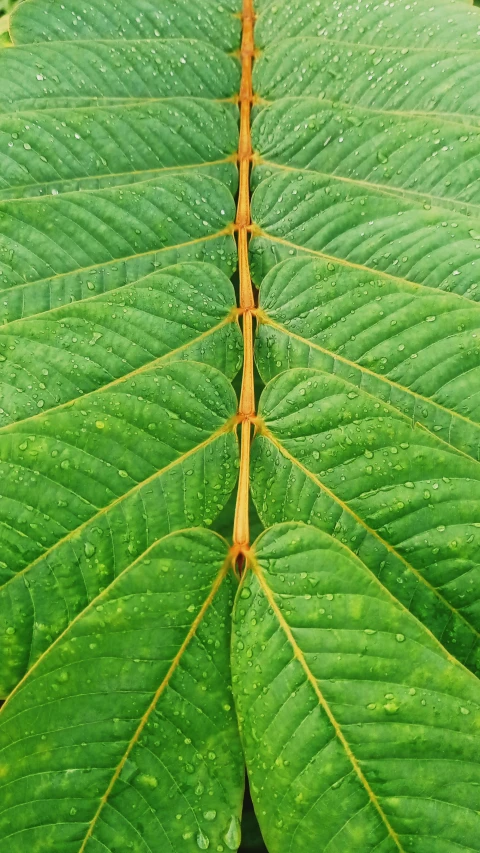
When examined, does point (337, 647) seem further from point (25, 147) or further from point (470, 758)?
point (25, 147)

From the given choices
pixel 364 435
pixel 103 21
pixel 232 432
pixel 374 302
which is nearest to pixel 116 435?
pixel 232 432

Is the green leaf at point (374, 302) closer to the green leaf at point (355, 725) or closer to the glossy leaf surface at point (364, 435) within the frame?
the glossy leaf surface at point (364, 435)

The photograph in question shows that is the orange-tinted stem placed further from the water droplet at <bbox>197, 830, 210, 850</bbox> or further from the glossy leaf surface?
the water droplet at <bbox>197, 830, 210, 850</bbox>

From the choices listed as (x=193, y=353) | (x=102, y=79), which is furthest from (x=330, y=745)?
(x=102, y=79)

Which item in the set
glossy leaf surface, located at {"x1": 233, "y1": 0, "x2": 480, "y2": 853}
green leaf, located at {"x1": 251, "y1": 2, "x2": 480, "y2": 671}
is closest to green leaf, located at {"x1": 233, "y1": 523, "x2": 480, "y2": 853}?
glossy leaf surface, located at {"x1": 233, "y1": 0, "x2": 480, "y2": 853}

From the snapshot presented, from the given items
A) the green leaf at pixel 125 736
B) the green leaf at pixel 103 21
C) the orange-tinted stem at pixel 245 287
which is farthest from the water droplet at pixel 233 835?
the green leaf at pixel 103 21

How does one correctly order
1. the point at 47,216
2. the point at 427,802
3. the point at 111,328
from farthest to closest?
the point at 47,216 < the point at 111,328 < the point at 427,802

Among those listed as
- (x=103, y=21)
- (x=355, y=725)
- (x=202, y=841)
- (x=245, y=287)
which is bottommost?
(x=202, y=841)

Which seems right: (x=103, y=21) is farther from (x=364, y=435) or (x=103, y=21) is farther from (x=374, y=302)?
(x=364, y=435)
